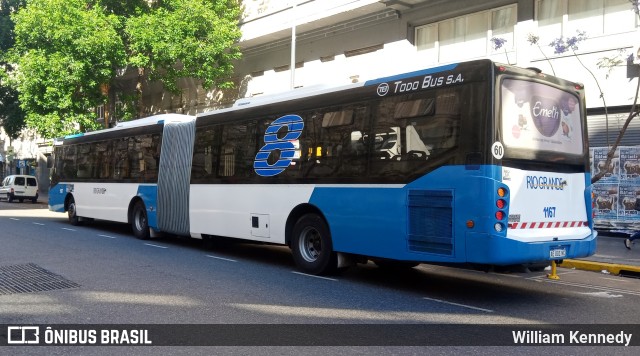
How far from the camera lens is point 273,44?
81.1ft

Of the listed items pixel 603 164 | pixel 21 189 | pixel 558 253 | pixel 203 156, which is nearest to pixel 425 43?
pixel 603 164

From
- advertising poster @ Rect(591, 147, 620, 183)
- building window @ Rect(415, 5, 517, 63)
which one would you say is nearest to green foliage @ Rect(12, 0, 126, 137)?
building window @ Rect(415, 5, 517, 63)

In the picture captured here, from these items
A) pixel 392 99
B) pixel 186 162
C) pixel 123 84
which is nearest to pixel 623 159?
pixel 392 99

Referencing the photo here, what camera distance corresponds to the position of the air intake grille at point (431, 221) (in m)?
7.28

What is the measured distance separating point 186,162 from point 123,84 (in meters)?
21.3

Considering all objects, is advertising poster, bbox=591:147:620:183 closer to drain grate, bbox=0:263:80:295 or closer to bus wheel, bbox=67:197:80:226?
drain grate, bbox=0:263:80:295

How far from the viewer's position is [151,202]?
1388cm

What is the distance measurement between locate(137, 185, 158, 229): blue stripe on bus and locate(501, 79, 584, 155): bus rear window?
9165 mm

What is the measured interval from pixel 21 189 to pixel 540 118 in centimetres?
3356

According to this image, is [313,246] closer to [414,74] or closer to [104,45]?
[414,74]

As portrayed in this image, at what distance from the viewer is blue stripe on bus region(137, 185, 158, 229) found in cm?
1368

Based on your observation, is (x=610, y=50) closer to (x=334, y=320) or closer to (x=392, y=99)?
(x=392, y=99)

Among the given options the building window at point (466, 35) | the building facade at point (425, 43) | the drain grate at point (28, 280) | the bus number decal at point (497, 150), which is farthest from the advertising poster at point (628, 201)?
the drain grate at point (28, 280)

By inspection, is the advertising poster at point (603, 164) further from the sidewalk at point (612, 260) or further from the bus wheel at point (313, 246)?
the bus wheel at point (313, 246)
